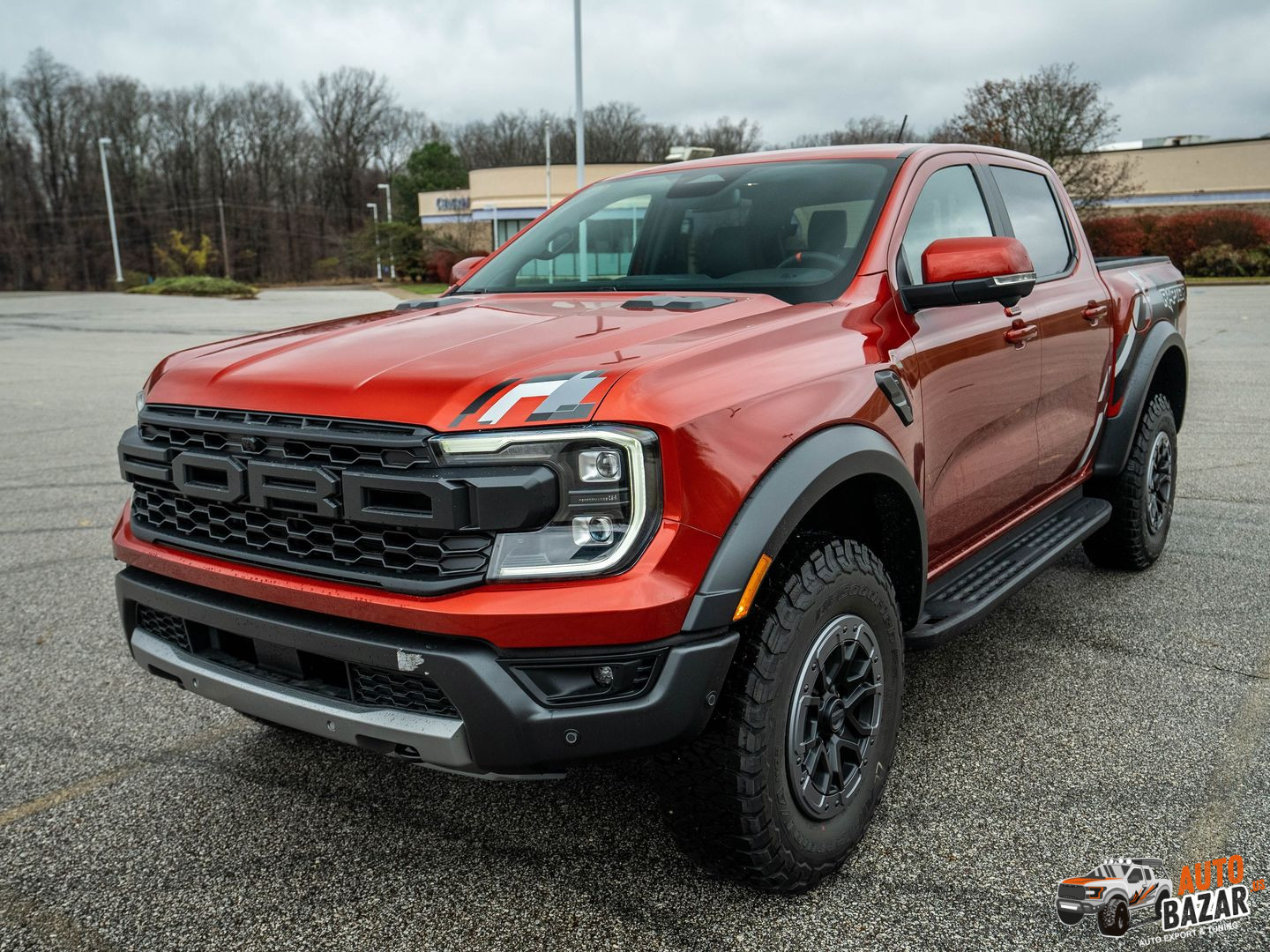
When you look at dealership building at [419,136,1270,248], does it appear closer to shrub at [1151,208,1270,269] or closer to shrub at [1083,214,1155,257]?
shrub at [1083,214,1155,257]

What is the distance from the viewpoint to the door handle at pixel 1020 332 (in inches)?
134

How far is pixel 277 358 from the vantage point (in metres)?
2.50

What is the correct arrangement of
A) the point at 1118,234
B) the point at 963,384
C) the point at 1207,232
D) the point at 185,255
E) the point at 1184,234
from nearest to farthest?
the point at 963,384 < the point at 1207,232 < the point at 1184,234 < the point at 1118,234 < the point at 185,255

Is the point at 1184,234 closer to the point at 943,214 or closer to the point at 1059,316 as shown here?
the point at 1059,316

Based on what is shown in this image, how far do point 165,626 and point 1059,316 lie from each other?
125 inches

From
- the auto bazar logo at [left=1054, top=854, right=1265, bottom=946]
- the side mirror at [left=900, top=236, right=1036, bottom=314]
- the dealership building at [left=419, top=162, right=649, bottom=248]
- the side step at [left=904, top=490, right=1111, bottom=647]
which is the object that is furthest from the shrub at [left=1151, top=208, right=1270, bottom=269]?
the auto bazar logo at [left=1054, top=854, right=1265, bottom=946]

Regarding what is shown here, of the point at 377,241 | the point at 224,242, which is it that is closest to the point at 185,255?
the point at 224,242

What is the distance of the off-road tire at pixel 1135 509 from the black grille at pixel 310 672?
3.43 meters

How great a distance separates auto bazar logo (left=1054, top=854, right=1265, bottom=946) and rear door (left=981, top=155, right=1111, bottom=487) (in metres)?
Answer: 1.63

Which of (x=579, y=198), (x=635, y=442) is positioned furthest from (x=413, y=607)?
(x=579, y=198)

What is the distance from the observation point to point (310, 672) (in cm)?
227

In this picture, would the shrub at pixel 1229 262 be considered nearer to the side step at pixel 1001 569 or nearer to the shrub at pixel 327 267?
the side step at pixel 1001 569

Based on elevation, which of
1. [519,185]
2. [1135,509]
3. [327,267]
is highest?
[519,185]

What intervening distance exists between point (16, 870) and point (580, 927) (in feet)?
4.86
